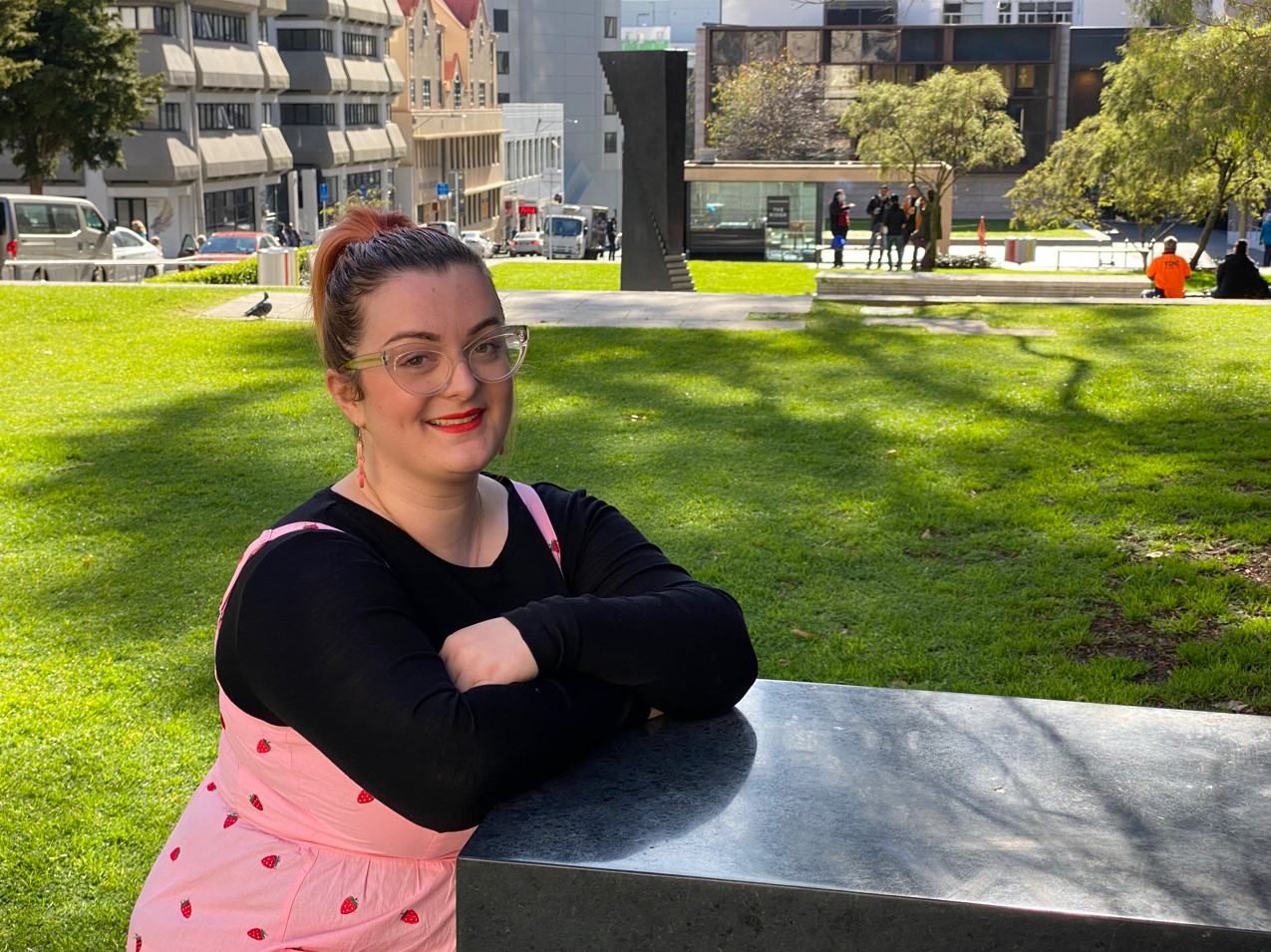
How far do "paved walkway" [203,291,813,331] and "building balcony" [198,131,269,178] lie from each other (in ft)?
111

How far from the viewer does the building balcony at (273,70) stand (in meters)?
52.8

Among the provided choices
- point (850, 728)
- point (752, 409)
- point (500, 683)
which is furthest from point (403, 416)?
point (752, 409)

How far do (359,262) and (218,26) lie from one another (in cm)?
5209

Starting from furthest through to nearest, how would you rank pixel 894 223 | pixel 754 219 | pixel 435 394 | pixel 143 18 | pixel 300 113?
pixel 300 113
pixel 143 18
pixel 754 219
pixel 894 223
pixel 435 394

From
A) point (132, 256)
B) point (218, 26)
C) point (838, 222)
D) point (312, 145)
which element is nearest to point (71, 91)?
point (132, 256)

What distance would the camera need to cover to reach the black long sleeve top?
185cm

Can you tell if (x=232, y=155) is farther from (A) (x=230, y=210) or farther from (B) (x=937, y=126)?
(B) (x=937, y=126)

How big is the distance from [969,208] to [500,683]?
74.2 m

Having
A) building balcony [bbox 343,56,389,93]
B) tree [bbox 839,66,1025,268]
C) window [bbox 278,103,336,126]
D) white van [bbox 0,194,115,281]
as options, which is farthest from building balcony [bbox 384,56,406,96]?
white van [bbox 0,194,115,281]

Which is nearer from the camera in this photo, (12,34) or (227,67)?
(12,34)

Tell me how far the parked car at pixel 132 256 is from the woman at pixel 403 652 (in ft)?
75.4

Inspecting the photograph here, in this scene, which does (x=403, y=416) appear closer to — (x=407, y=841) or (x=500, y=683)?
(x=500, y=683)

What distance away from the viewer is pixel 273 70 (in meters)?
53.4

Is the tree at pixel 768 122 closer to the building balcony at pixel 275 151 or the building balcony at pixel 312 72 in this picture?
the building balcony at pixel 312 72
